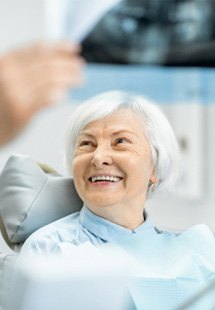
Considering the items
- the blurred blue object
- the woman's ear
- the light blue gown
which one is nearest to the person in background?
the light blue gown

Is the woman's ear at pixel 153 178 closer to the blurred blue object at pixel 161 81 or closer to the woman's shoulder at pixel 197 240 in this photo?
the woman's shoulder at pixel 197 240

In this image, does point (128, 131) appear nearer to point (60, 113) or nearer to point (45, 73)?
point (45, 73)

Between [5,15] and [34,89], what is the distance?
1.16 meters

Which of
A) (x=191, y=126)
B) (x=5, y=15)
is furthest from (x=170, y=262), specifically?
(x=191, y=126)

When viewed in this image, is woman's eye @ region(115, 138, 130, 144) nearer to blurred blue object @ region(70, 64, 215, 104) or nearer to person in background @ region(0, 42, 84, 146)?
person in background @ region(0, 42, 84, 146)

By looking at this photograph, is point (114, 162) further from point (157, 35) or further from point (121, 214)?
point (157, 35)

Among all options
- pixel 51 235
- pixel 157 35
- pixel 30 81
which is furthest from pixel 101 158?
pixel 157 35

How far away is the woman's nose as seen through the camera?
1.11m

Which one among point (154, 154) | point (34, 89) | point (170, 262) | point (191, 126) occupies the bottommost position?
point (191, 126)

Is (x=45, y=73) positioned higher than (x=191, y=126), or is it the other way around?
(x=45, y=73)

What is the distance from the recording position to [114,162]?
1.12m

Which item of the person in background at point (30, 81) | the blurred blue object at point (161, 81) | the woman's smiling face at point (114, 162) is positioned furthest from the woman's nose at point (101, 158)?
the blurred blue object at point (161, 81)

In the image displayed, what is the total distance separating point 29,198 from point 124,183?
0.73 feet

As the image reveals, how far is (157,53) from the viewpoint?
7.53 ft
